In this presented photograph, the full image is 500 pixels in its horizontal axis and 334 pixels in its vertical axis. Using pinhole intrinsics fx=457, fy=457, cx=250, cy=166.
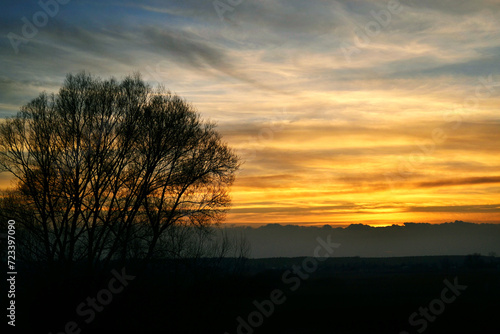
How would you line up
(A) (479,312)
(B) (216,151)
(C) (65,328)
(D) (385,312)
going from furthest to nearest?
(D) (385,312)
(A) (479,312)
(B) (216,151)
(C) (65,328)

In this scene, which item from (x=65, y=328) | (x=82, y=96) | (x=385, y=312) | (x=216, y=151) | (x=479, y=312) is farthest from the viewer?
(x=385, y=312)

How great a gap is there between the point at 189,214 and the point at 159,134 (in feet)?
18.4

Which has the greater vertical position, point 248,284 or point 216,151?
point 216,151

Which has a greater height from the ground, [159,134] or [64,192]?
[159,134]

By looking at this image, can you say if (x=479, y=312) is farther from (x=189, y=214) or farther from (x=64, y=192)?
(x=64, y=192)

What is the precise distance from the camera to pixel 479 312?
113 ft

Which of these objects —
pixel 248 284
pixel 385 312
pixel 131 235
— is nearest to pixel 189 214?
pixel 131 235

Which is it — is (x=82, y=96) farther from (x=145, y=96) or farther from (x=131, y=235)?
(x=131, y=235)

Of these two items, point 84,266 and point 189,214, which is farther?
point 189,214

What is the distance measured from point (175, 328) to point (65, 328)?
19.6 feet

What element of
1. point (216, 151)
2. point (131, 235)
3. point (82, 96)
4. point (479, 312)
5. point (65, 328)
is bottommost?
point (65, 328)

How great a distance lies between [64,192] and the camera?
90.2ft

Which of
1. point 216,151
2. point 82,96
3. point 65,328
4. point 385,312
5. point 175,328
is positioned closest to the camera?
point 65,328

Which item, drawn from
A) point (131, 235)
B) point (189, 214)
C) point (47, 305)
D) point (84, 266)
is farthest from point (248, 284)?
point (47, 305)
